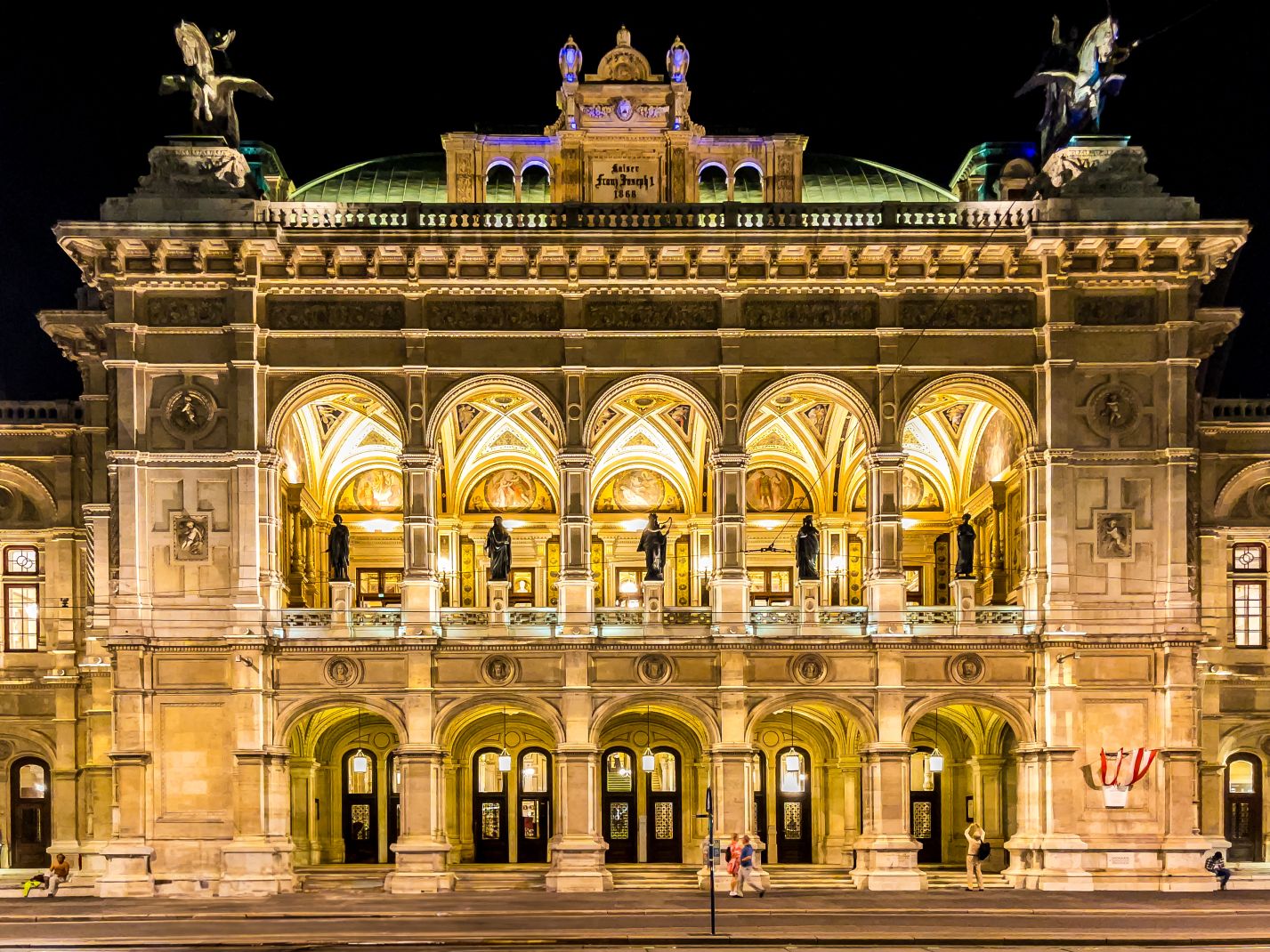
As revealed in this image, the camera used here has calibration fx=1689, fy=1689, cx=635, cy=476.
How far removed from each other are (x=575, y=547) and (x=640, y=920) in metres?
9.60

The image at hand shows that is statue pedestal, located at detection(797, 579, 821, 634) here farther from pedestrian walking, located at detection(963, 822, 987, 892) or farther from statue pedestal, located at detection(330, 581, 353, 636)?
statue pedestal, located at detection(330, 581, 353, 636)

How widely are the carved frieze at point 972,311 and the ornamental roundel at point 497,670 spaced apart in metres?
12.6

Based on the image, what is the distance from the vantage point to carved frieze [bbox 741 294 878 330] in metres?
40.9

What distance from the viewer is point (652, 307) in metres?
41.0

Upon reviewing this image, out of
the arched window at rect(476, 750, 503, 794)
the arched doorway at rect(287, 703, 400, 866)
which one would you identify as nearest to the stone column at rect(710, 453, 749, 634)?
the arched window at rect(476, 750, 503, 794)

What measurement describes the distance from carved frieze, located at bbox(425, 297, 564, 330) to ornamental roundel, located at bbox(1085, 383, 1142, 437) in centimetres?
1297

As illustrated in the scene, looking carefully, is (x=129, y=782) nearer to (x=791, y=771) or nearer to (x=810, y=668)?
(x=810, y=668)

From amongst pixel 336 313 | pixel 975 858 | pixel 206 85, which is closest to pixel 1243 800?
pixel 975 858

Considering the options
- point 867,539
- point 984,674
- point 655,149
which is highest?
point 655,149

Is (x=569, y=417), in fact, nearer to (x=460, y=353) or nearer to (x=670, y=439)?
(x=460, y=353)

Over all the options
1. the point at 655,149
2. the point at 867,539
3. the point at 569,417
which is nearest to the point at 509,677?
the point at 569,417

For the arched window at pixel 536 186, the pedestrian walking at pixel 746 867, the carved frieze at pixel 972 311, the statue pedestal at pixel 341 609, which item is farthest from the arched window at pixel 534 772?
the carved frieze at pixel 972 311

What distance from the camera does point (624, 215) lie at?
4056 cm

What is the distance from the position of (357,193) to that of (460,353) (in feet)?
25.7
